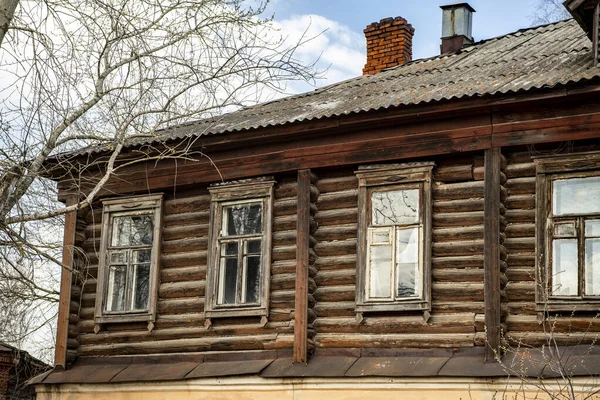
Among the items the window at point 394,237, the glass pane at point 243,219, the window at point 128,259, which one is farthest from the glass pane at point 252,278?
the window at point 394,237

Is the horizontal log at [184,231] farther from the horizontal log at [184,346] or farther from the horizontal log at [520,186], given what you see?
the horizontal log at [520,186]

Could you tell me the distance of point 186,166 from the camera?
1527cm

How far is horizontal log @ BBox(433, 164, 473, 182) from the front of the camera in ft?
42.7

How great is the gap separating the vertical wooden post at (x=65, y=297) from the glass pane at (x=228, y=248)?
240 centimetres

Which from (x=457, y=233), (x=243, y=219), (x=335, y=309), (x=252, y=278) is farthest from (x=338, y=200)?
(x=457, y=233)

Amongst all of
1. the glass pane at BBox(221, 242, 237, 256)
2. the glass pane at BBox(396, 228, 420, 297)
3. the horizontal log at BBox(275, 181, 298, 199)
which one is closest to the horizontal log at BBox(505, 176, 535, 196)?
the glass pane at BBox(396, 228, 420, 297)

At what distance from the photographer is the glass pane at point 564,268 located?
12031 mm

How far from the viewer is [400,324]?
13.1 meters

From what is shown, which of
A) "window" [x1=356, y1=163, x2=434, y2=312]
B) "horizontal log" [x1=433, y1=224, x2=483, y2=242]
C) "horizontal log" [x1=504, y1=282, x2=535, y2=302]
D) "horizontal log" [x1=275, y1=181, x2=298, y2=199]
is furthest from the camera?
"horizontal log" [x1=275, y1=181, x2=298, y2=199]

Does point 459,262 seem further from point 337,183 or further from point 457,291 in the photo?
point 337,183

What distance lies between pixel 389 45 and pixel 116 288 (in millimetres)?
6666

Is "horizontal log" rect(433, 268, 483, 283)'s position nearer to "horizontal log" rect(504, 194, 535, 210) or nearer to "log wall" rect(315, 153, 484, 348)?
"log wall" rect(315, 153, 484, 348)

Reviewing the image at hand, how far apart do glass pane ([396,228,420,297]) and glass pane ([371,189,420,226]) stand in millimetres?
163

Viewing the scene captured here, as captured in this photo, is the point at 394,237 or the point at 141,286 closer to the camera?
the point at 394,237
